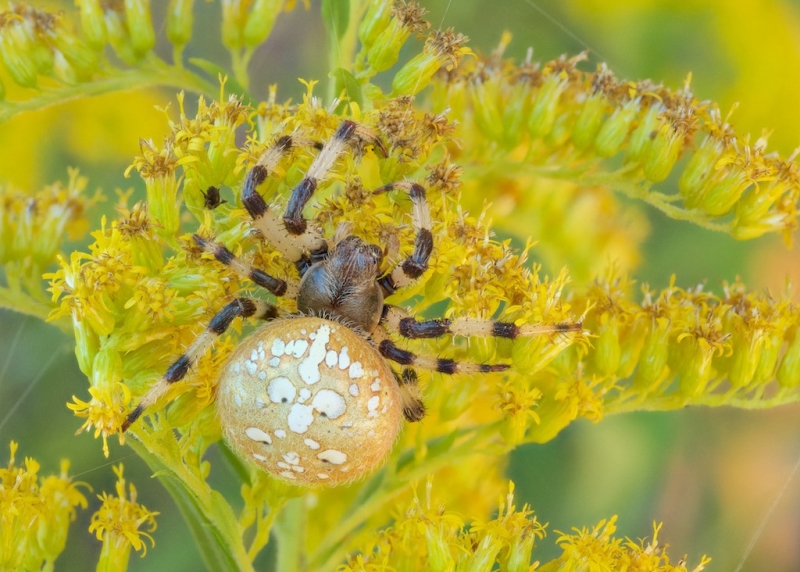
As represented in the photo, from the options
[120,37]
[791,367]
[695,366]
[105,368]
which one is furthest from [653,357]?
[120,37]

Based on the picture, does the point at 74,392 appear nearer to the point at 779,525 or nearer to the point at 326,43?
the point at 326,43

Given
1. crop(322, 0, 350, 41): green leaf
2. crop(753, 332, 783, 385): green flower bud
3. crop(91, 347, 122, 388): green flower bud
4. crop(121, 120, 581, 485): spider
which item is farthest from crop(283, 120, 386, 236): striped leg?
crop(753, 332, 783, 385): green flower bud

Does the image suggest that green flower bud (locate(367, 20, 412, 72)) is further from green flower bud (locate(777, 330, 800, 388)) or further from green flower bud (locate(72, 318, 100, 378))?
→ green flower bud (locate(777, 330, 800, 388))

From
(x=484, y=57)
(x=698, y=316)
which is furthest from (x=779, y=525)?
(x=484, y=57)

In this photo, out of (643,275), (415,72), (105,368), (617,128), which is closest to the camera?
(105,368)

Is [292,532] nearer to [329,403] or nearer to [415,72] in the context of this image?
[329,403]

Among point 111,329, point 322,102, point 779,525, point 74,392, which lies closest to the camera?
point 111,329
